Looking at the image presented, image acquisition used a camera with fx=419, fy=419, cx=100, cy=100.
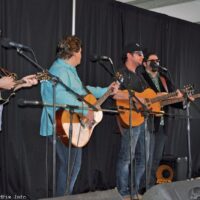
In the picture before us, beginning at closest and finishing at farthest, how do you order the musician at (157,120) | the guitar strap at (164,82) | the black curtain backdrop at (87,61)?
the black curtain backdrop at (87,61) < the musician at (157,120) < the guitar strap at (164,82)

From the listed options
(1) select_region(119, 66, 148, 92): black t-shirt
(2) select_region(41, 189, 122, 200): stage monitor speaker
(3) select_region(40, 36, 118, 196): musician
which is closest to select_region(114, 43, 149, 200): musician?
(1) select_region(119, 66, 148, 92): black t-shirt

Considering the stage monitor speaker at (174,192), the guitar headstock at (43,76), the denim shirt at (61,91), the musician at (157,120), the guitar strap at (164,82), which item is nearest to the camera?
the stage monitor speaker at (174,192)

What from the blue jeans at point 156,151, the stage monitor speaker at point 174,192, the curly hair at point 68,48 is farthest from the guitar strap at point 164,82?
the stage monitor speaker at point 174,192

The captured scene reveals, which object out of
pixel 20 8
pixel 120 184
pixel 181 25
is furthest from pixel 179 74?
pixel 20 8

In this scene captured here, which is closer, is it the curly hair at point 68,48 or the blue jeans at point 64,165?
the blue jeans at point 64,165

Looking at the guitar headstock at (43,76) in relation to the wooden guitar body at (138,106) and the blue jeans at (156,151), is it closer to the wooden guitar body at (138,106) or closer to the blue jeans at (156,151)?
the wooden guitar body at (138,106)

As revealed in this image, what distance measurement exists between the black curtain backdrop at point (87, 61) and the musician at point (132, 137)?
658mm

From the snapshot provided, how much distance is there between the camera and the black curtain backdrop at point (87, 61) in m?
4.63

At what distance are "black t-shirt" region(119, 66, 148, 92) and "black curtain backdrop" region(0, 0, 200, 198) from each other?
26.9 inches

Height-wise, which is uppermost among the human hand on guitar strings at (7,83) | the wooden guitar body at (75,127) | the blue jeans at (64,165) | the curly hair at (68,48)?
the curly hair at (68,48)

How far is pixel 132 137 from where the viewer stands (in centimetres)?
460

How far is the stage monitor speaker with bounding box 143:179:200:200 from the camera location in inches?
108

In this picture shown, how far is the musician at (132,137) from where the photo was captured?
4684 millimetres

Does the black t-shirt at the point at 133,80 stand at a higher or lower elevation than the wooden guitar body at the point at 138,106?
higher
